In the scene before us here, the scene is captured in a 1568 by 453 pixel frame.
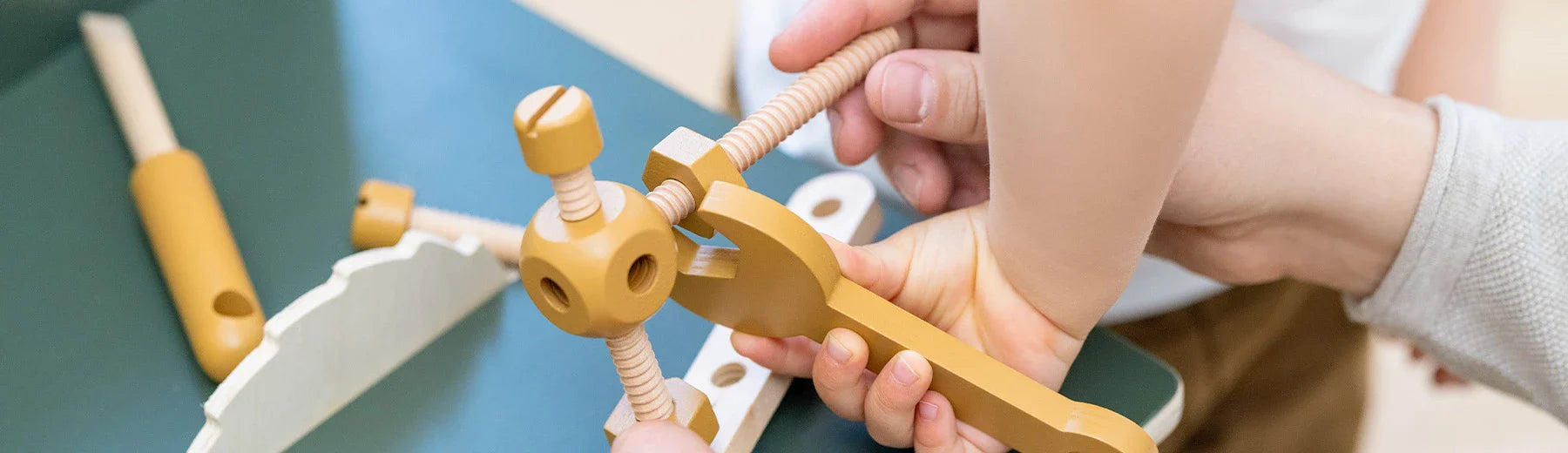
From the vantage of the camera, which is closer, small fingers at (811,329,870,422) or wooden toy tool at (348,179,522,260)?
small fingers at (811,329,870,422)

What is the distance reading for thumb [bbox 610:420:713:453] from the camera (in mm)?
331

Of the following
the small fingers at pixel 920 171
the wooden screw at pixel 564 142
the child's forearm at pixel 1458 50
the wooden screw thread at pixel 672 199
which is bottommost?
the child's forearm at pixel 1458 50

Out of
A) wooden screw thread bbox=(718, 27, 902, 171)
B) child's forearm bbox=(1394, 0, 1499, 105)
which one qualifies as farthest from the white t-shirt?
wooden screw thread bbox=(718, 27, 902, 171)

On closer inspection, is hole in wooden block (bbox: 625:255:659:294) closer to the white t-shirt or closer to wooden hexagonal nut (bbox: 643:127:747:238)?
wooden hexagonal nut (bbox: 643:127:747:238)

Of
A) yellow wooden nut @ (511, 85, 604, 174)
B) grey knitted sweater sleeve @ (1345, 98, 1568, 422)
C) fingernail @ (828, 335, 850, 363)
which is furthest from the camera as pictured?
grey knitted sweater sleeve @ (1345, 98, 1568, 422)

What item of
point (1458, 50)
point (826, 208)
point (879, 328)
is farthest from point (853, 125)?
point (1458, 50)

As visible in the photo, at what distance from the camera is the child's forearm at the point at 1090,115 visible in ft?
0.90

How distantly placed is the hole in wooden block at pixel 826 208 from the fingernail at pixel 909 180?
0.19 feet

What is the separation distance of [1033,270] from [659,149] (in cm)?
15

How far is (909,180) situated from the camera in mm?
Answer: 538

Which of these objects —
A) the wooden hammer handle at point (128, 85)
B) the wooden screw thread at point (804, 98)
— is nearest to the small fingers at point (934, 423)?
the wooden screw thread at point (804, 98)

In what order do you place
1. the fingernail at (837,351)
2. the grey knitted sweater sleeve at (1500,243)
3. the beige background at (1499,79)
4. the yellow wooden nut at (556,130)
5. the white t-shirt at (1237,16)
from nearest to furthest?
the yellow wooden nut at (556,130)
the fingernail at (837,351)
the grey knitted sweater sleeve at (1500,243)
the white t-shirt at (1237,16)
the beige background at (1499,79)

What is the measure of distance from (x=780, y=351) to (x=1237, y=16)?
33 cm

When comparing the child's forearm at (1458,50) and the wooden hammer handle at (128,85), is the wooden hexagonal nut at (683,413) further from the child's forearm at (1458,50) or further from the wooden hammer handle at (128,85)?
the child's forearm at (1458,50)
